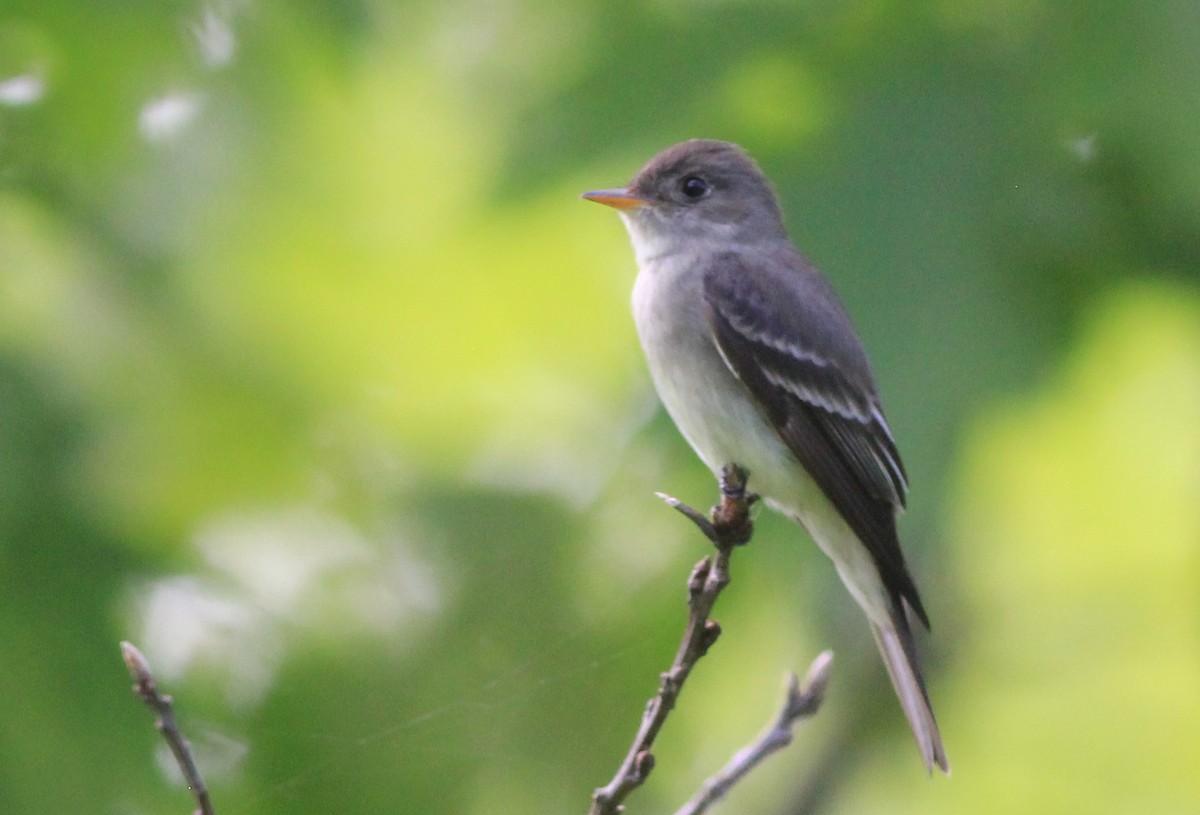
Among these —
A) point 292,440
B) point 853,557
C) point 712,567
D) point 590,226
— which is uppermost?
point 590,226

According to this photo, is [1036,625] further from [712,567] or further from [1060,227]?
[712,567]

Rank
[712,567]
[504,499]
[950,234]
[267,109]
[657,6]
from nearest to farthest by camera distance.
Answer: [712,567], [950,234], [657,6], [267,109], [504,499]

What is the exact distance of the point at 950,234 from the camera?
7.62ft

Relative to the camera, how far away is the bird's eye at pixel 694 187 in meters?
3.46

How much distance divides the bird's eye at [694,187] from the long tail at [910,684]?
1.11 meters

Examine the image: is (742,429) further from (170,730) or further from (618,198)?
(170,730)

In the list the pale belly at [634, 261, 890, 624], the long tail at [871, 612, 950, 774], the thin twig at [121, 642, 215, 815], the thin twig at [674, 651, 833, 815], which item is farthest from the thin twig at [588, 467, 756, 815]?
the long tail at [871, 612, 950, 774]

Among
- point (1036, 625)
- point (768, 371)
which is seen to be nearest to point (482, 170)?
point (768, 371)

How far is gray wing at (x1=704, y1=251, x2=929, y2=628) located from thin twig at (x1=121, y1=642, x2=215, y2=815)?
1.45m

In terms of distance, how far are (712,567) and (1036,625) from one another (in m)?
1.71

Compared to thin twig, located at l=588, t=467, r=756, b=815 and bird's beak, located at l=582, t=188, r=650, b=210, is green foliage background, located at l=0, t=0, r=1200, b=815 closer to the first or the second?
bird's beak, located at l=582, t=188, r=650, b=210

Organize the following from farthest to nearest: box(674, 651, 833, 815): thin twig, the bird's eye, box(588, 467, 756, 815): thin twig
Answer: the bird's eye, box(674, 651, 833, 815): thin twig, box(588, 467, 756, 815): thin twig

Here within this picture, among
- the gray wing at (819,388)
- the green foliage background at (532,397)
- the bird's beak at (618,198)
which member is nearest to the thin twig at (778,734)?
the green foliage background at (532,397)

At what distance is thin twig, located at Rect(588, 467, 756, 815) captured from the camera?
1849 mm
